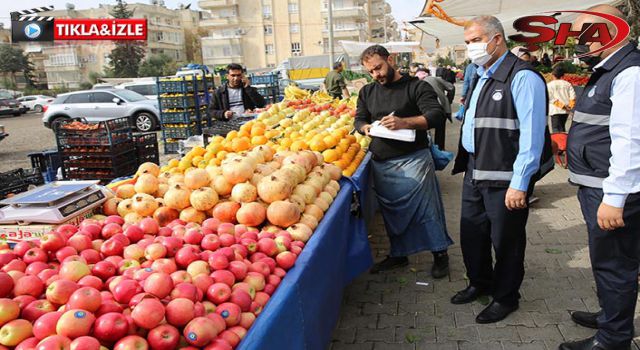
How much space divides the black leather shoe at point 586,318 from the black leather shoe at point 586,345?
1.22ft

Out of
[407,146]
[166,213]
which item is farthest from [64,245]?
[407,146]

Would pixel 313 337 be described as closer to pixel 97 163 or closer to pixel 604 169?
pixel 604 169

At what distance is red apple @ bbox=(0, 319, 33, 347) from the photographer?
150cm

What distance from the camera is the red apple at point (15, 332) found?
1497 mm

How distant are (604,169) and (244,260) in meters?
2.11

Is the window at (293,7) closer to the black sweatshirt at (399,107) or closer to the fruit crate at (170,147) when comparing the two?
the fruit crate at (170,147)

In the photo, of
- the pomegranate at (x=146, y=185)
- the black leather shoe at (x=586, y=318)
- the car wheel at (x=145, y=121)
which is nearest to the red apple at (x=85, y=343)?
the pomegranate at (x=146, y=185)

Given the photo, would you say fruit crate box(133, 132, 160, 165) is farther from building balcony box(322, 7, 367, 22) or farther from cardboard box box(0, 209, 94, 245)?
building balcony box(322, 7, 367, 22)

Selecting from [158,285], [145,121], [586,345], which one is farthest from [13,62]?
[586,345]

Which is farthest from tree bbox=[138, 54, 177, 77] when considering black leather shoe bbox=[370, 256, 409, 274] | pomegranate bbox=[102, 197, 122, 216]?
pomegranate bbox=[102, 197, 122, 216]

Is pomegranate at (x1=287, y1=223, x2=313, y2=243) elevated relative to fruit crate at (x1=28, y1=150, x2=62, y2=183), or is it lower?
lower

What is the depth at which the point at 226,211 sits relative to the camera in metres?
2.86

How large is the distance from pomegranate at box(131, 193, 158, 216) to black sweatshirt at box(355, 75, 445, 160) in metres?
1.96

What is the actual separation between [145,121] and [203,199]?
14577mm
